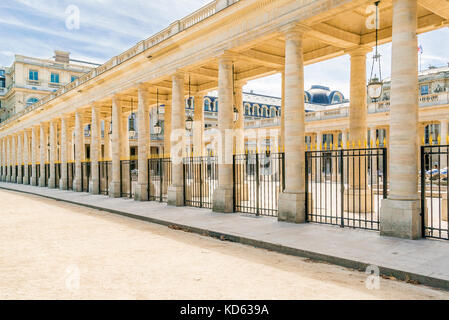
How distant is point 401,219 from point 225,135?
25.9 feet

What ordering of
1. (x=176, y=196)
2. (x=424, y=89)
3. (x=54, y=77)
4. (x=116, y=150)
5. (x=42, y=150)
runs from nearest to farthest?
1. (x=176, y=196)
2. (x=116, y=150)
3. (x=42, y=150)
4. (x=424, y=89)
5. (x=54, y=77)

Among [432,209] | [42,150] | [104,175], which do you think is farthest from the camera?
[42,150]

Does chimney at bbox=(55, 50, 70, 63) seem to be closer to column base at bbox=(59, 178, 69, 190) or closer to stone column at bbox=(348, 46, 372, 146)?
column base at bbox=(59, 178, 69, 190)

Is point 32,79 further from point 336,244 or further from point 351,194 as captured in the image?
point 336,244

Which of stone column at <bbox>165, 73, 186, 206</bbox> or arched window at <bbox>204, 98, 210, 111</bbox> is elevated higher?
arched window at <bbox>204, 98, 210, 111</bbox>

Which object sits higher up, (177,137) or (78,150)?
(177,137)

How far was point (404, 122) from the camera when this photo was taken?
30.6ft

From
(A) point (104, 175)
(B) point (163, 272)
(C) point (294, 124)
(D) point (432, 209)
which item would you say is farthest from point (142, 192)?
(D) point (432, 209)

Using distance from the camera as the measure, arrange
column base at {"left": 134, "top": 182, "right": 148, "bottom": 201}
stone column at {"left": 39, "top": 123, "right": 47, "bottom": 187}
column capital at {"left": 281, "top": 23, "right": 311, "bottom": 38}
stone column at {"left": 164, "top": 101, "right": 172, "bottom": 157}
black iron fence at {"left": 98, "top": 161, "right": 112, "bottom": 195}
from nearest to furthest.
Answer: column capital at {"left": 281, "top": 23, "right": 311, "bottom": 38}
column base at {"left": 134, "top": 182, "right": 148, "bottom": 201}
stone column at {"left": 164, "top": 101, "right": 172, "bottom": 157}
black iron fence at {"left": 98, "top": 161, "right": 112, "bottom": 195}
stone column at {"left": 39, "top": 123, "right": 47, "bottom": 187}

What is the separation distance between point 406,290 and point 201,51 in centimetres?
1304

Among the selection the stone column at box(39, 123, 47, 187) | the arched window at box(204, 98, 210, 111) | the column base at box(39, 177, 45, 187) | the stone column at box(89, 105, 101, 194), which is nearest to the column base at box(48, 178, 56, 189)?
the column base at box(39, 177, 45, 187)

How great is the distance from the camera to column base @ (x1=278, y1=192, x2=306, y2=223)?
11875 millimetres

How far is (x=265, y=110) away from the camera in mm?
76188
